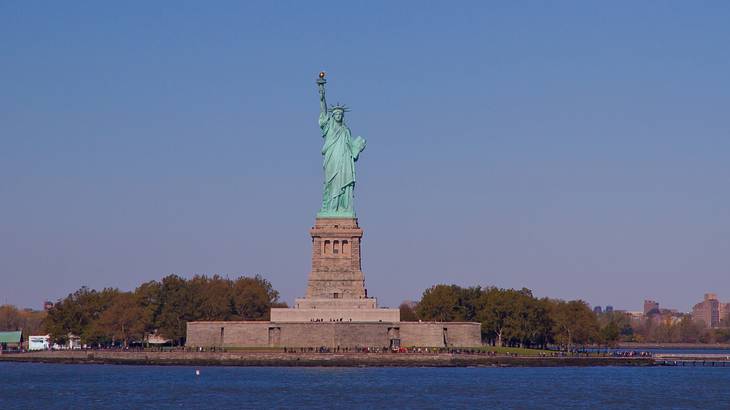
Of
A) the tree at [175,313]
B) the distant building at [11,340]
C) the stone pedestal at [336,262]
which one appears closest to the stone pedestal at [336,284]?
the stone pedestal at [336,262]

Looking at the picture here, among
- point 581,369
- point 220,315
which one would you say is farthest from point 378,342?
point 220,315

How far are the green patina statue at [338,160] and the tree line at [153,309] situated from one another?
16.7 meters

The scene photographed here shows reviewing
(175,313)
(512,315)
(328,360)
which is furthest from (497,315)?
(175,313)

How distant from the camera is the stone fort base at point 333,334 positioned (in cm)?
10212

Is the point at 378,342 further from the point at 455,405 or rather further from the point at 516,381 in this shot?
the point at 455,405

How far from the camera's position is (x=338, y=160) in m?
109

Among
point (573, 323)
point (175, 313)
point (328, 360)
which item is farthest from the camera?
point (573, 323)

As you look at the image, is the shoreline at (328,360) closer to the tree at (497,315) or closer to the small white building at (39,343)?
the tree at (497,315)

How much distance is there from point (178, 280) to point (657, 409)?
57.9 metres

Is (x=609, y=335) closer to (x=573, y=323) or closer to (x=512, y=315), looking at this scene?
(x=573, y=323)

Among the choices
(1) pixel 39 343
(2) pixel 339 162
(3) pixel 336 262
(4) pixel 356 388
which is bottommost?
(4) pixel 356 388

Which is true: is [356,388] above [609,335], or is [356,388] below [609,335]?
below

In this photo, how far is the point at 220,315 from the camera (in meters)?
122

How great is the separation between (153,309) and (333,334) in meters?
21.8
